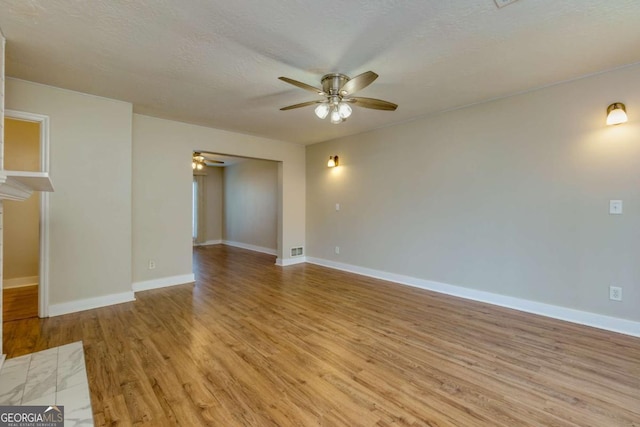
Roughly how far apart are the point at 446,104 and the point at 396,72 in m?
1.28

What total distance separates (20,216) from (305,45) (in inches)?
200

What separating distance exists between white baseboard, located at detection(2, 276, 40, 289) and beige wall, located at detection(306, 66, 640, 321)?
5.28m

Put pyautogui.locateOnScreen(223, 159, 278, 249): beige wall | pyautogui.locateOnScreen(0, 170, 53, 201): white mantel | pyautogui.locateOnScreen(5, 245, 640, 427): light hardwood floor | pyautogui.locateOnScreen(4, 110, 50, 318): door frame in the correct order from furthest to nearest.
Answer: pyautogui.locateOnScreen(223, 159, 278, 249): beige wall
pyautogui.locateOnScreen(4, 110, 50, 318): door frame
pyautogui.locateOnScreen(5, 245, 640, 427): light hardwood floor
pyautogui.locateOnScreen(0, 170, 53, 201): white mantel

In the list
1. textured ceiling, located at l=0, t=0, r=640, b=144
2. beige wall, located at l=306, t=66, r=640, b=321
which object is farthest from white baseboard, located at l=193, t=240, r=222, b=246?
textured ceiling, located at l=0, t=0, r=640, b=144

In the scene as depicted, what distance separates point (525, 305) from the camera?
328 centimetres

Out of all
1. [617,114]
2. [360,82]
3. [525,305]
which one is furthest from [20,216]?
[617,114]

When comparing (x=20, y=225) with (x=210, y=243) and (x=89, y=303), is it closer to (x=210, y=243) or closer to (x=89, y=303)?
(x=89, y=303)

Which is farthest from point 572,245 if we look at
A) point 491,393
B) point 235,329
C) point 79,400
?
point 79,400

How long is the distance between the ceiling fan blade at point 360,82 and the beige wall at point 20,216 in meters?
4.65

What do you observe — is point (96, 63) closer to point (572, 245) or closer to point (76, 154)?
point (76, 154)

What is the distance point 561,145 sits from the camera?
3.04m

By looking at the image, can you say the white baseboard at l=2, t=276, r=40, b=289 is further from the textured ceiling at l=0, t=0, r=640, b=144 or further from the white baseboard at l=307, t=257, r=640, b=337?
the white baseboard at l=307, t=257, r=640, b=337

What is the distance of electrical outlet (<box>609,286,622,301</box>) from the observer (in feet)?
8.99

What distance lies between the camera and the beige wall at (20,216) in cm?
418
